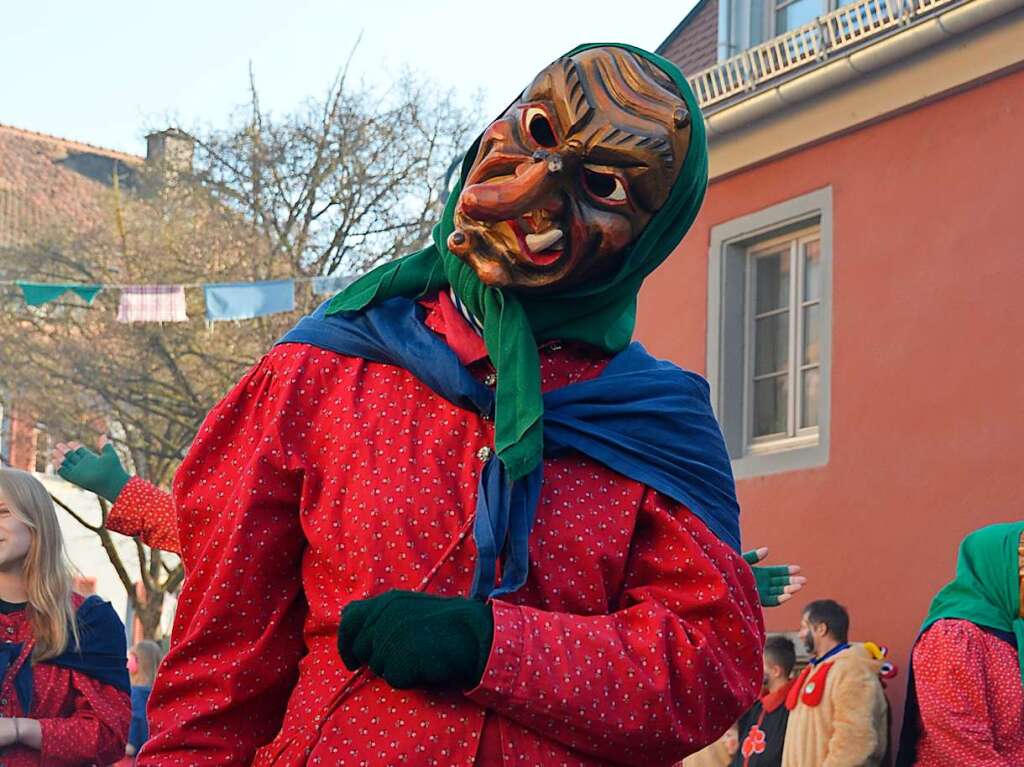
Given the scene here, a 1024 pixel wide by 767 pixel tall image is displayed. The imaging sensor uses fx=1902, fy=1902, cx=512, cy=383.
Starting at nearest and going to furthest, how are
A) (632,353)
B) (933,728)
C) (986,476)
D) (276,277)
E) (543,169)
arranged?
1. (543,169)
2. (632,353)
3. (933,728)
4. (986,476)
5. (276,277)

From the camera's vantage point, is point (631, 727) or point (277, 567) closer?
point (631, 727)

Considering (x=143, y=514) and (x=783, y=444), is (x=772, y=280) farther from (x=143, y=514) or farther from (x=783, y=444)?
(x=143, y=514)

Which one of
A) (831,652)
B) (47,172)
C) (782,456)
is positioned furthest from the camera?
(47,172)

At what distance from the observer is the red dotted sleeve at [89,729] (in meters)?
5.96

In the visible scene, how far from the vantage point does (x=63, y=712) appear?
6.20 meters

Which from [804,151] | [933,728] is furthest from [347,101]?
[933,728]

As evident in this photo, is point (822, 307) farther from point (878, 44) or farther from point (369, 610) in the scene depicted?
point (369, 610)

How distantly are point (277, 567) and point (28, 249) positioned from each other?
79.6ft

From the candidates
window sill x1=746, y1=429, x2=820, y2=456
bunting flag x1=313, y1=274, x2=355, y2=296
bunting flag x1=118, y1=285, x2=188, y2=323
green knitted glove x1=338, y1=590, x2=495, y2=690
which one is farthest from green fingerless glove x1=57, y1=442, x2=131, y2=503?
bunting flag x1=118, y1=285, x2=188, y2=323

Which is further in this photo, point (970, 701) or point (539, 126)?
point (970, 701)

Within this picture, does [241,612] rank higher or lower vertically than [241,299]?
lower

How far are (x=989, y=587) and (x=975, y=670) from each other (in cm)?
41

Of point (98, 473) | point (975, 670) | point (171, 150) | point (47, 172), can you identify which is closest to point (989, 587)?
point (975, 670)

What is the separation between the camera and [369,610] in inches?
94.0
